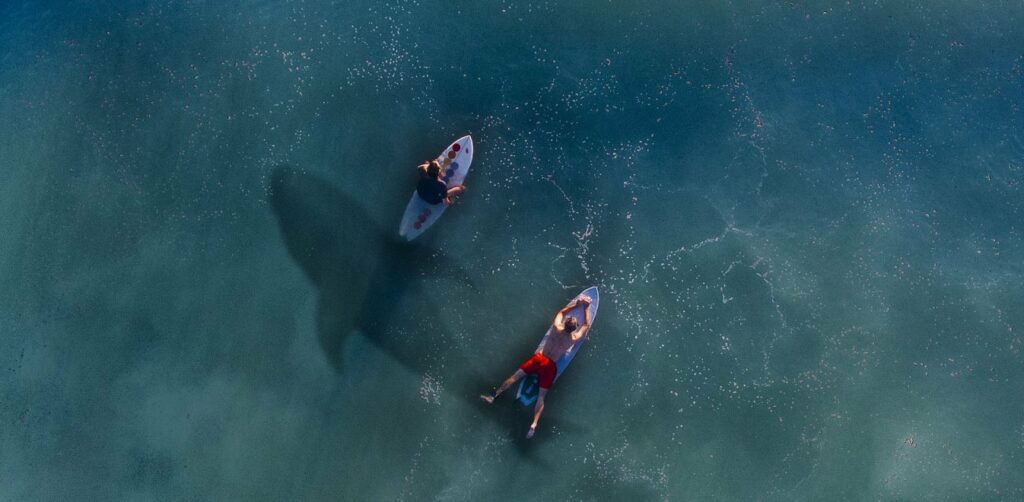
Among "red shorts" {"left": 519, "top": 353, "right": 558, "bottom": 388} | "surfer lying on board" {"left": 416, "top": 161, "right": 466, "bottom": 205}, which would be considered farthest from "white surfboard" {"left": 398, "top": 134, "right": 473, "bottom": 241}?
"red shorts" {"left": 519, "top": 353, "right": 558, "bottom": 388}

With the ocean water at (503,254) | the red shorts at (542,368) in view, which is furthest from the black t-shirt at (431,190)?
the red shorts at (542,368)

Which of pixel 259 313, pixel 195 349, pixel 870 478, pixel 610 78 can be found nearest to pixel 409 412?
pixel 259 313

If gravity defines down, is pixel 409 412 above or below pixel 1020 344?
above

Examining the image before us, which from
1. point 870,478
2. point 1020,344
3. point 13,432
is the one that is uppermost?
point 13,432

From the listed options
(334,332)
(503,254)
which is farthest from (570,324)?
(334,332)

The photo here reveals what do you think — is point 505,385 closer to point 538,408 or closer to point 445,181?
point 538,408

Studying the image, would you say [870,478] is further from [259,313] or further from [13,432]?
[13,432]
